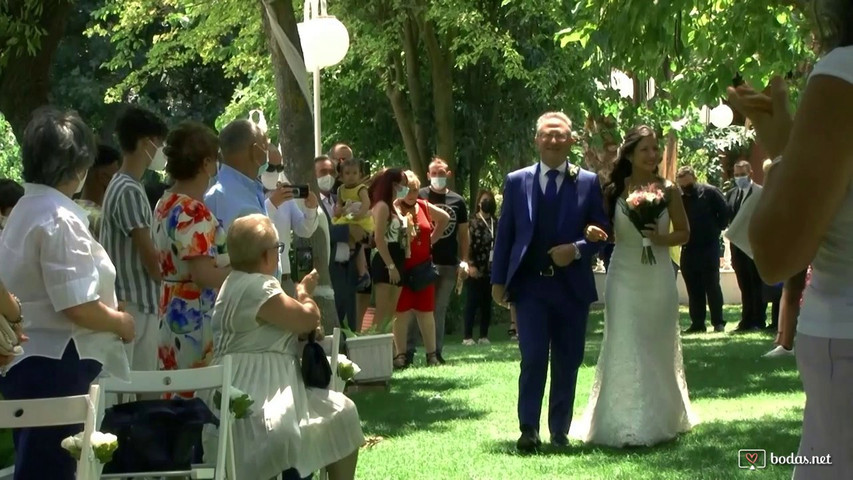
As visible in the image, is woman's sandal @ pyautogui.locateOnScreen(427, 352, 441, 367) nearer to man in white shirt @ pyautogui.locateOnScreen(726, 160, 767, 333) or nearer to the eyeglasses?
man in white shirt @ pyautogui.locateOnScreen(726, 160, 767, 333)

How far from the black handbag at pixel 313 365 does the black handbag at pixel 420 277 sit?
8.53 metres

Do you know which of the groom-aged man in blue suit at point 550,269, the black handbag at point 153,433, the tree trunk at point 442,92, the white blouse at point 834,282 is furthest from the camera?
the tree trunk at point 442,92

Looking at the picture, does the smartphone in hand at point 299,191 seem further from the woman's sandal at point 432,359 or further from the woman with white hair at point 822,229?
the woman's sandal at point 432,359

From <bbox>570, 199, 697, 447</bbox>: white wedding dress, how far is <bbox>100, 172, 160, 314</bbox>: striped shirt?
3.59 metres

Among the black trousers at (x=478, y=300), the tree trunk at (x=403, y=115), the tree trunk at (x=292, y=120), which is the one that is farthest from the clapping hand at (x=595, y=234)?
the tree trunk at (x=403, y=115)

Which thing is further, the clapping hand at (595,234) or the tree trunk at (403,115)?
the tree trunk at (403,115)

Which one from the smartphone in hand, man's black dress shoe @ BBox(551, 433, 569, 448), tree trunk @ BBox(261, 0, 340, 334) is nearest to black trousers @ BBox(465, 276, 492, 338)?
tree trunk @ BBox(261, 0, 340, 334)

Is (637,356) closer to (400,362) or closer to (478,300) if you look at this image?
(400,362)

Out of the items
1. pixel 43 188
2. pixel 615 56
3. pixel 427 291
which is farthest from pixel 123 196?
pixel 427 291

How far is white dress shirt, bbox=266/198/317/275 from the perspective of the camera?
9235mm

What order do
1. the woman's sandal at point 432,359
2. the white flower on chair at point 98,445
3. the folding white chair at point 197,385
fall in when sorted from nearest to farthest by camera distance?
the white flower on chair at point 98,445 → the folding white chair at point 197,385 → the woman's sandal at point 432,359

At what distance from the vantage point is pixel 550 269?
9320mm

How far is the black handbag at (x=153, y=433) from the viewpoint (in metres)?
5.84

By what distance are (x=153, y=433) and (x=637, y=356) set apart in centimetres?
470
